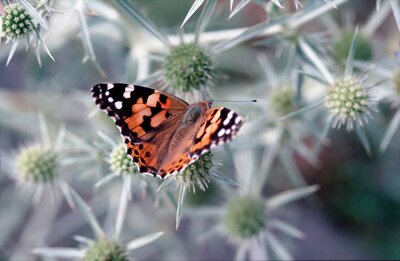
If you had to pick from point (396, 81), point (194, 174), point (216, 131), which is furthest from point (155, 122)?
point (396, 81)

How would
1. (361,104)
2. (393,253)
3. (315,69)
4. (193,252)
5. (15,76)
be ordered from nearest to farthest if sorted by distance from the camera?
1. (361,104)
2. (315,69)
3. (393,253)
4. (193,252)
5. (15,76)

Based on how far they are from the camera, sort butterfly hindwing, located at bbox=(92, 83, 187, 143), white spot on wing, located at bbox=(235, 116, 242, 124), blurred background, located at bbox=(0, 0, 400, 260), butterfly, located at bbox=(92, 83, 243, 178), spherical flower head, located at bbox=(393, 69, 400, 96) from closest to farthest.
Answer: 1. white spot on wing, located at bbox=(235, 116, 242, 124)
2. butterfly, located at bbox=(92, 83, 243, 178)
3. butterfly hindwing, located at bbox=(92, 83, 187, 143)
4. blurred background, located at bbox=(0, 0, 400, 260)
5. spherical flower head, located at bbox=(393, 69, 400, 96)

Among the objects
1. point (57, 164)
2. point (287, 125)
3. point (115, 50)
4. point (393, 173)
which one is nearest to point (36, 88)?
point (115, 50)

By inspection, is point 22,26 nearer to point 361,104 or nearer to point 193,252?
point 361,104

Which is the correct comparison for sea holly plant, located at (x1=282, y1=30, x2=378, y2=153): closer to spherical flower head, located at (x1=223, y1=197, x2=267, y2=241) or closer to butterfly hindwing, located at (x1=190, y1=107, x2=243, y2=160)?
butterfly hindwing, located at (x1=190, y1=107, x2=243, y2=160)

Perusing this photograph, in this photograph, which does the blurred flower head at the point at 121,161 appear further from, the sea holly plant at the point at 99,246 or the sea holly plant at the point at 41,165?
the sea holly plant at the point at 41,165

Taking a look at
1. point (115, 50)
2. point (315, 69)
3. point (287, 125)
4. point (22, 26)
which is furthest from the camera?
point (115, 50)

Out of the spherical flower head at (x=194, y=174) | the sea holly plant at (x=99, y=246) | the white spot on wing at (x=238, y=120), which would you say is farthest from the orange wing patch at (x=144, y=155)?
the white spot on wing at (x=238, y=120)

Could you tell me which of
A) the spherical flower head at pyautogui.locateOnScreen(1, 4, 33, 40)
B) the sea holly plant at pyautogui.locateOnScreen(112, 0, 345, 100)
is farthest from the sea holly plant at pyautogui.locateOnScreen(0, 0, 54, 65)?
the sea holly plant at pyautogui.locateOnScreen(112, 0, 345, 100)
